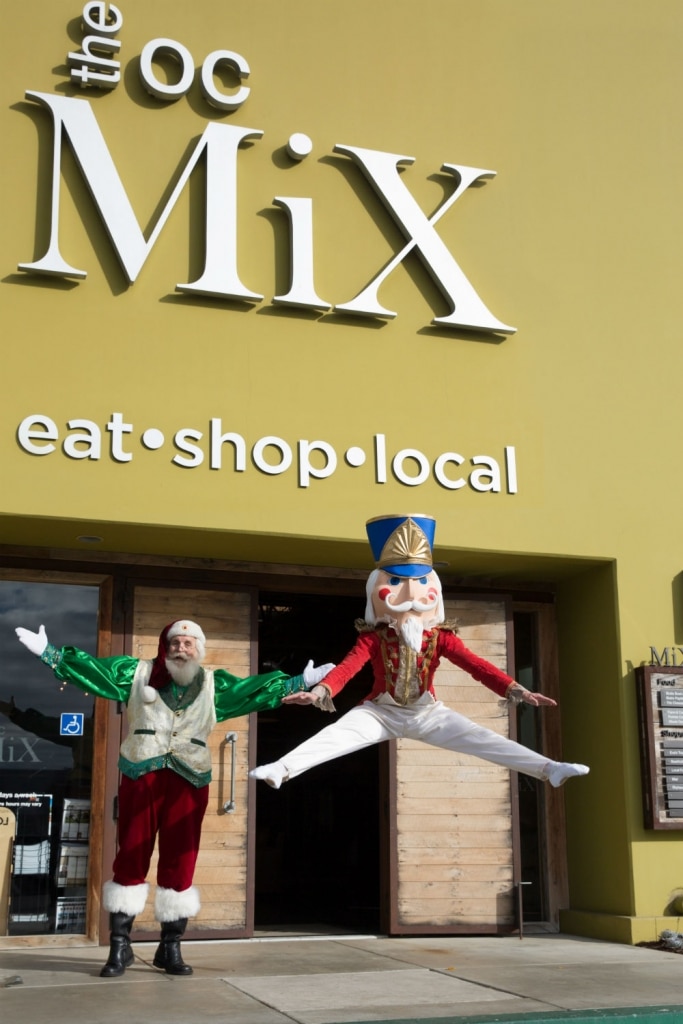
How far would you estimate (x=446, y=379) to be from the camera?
8.55 m

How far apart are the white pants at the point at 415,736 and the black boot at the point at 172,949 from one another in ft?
4.72

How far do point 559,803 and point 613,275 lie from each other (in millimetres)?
4192

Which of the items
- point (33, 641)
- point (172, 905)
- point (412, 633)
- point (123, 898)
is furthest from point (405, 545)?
point (123, 898)

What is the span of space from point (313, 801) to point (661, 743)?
4203mm

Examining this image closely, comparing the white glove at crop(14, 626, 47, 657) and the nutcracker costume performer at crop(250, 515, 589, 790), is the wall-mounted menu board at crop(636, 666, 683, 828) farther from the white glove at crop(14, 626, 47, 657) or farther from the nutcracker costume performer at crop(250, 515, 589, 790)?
the white glove at crop(14, 626, 47, 657)

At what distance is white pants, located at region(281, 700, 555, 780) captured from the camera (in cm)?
554

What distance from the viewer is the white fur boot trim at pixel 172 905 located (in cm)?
613

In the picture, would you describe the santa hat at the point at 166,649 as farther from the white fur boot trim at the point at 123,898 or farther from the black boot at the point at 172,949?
the black boot at the point at 172,949

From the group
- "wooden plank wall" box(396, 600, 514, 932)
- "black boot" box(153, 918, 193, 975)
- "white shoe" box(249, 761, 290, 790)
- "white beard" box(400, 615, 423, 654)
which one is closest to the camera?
"white shoe" box(249, 761, 290, 790)

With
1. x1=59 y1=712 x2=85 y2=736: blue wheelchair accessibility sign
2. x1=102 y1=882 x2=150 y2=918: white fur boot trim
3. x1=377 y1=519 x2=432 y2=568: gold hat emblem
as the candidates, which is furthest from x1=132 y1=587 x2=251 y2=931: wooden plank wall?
x1=377 y1=519 x2=432 y2=568: gold hat emblem

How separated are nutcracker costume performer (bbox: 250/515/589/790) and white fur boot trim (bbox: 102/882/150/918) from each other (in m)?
1.11

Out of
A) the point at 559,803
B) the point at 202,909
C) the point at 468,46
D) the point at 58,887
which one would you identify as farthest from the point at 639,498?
the point at 58,887

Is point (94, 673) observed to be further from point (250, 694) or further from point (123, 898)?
point (123, 898)

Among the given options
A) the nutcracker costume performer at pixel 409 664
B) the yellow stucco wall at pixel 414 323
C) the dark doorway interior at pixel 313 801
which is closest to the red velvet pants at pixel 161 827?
the nutcracker costume performer at pixel 409 664
